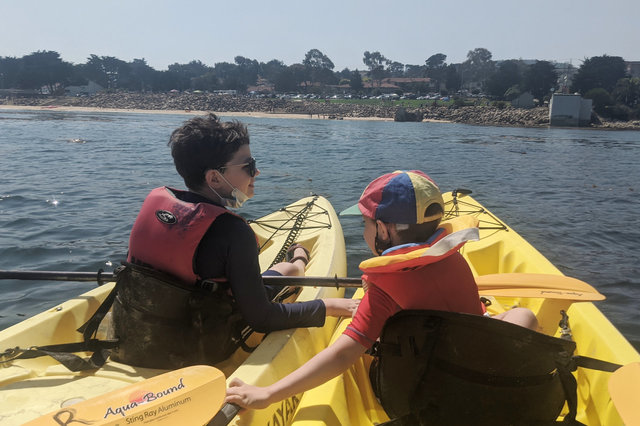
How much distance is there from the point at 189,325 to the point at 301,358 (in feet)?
1.98

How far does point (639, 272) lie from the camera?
20.2ft

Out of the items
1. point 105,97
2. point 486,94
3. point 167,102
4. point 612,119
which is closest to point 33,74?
point 105,97

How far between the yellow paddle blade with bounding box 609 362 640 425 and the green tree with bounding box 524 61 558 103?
254 feet

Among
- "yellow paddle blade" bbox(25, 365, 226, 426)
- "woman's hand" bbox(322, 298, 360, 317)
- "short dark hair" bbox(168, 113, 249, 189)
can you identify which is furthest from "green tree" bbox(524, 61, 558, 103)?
"yellow paddle blade" bbox(25, 365, 226, 426)

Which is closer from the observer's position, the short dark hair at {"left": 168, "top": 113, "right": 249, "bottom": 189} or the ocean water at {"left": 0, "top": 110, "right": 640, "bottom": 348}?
the short dark hair at {"left": 168, "top": 113, "right": 249, "bottom": 189}

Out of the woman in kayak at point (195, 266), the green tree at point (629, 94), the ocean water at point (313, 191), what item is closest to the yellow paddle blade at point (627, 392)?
the woman in kayak at point (195, 266)

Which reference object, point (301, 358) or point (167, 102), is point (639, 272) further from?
point (167, 102)

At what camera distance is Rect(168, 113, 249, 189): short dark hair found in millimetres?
2090

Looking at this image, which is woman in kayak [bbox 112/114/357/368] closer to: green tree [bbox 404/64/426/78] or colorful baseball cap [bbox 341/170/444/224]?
colorful baseball cap [bbox 341/170/444/224]

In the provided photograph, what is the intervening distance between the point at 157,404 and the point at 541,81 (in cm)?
7976

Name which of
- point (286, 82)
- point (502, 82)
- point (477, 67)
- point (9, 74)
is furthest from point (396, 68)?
point (9, 74)

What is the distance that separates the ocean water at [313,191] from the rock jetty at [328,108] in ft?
118

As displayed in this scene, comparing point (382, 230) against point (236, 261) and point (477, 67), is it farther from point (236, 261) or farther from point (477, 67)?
point (477, 67)

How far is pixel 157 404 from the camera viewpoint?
158 centimetres
